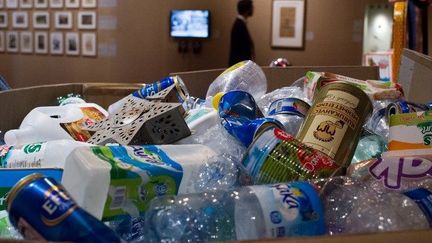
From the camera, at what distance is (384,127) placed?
4.62 feet

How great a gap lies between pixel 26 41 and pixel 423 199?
24.2 ft

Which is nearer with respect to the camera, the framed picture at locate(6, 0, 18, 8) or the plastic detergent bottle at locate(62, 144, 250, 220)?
the plastic detergent bottle at locate(62, 144, 250, 220)

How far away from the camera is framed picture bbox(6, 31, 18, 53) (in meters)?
7.68

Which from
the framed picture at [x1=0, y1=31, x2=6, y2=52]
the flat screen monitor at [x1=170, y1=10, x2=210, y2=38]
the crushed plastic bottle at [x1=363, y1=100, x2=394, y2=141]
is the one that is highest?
the flat screen monitor at [x1=170, y1=10, x2=210, y2=38]

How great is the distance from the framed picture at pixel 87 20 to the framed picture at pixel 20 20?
91 cm

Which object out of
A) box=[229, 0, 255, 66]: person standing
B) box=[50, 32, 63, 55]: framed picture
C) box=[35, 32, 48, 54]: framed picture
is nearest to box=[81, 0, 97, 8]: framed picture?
box=[50, 32, 63, 55]: framed picture

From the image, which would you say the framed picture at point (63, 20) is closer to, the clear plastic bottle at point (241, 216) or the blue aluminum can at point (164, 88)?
the blue aluminum can at point (164, 88)

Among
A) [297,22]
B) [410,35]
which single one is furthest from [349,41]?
[410,35]

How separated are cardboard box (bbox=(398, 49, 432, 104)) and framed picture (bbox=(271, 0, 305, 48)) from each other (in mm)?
4575

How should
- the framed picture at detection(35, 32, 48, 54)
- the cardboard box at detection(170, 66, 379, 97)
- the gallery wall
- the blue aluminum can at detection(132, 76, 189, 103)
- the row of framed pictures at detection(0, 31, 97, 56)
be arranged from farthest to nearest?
the framed picture at detection(35, 32, 48, 54) < the row of framed pictures at detection(0, 31, 97, 56) < the gallery wall < the cardboard box at detection(170, 66, 379, 97) < the blue aluminum can at detection(132, 76, 189, 103)

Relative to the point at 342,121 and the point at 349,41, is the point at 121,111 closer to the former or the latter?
the point at 342,121

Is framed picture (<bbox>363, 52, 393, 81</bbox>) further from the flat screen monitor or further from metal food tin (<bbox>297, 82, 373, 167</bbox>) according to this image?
metal food tin (<bbox>297, 82, 373, 167</bbox>)

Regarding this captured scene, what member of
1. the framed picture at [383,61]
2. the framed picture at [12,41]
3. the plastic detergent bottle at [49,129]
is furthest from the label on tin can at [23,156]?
the framed picture at [12,41]

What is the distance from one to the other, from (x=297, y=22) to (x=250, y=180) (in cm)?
558
